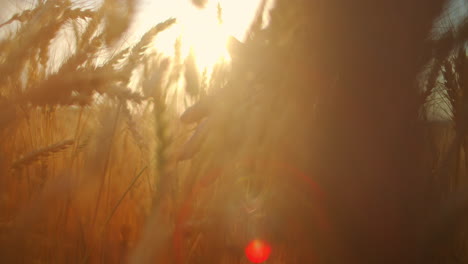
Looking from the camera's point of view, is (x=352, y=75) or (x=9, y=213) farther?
(x=9, y=213)

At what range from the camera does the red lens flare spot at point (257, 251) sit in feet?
2.41

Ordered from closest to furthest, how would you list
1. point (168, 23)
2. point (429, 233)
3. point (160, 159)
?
point (160, 159), point (429, 233), point (168, 23)

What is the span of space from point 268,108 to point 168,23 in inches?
15.1

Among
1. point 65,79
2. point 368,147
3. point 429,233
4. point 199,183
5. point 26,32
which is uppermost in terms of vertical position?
point 26,32

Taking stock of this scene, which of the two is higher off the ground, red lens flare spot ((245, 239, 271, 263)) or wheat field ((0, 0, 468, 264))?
wheat field ((0, 0, 468, 264))

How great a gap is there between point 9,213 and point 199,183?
563 mm

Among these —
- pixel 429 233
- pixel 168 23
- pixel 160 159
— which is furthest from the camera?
pixel 168 23

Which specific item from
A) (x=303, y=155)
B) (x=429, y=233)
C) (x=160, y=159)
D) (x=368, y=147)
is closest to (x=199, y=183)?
(x=160, y=159)

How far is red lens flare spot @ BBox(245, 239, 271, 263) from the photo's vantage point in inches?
28.9

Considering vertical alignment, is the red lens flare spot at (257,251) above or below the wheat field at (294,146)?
below

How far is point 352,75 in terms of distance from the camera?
2.38ft

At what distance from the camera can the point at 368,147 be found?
0.72 meters

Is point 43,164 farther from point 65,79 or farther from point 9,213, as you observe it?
point 65,79

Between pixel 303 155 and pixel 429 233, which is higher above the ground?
pixel 303 155
